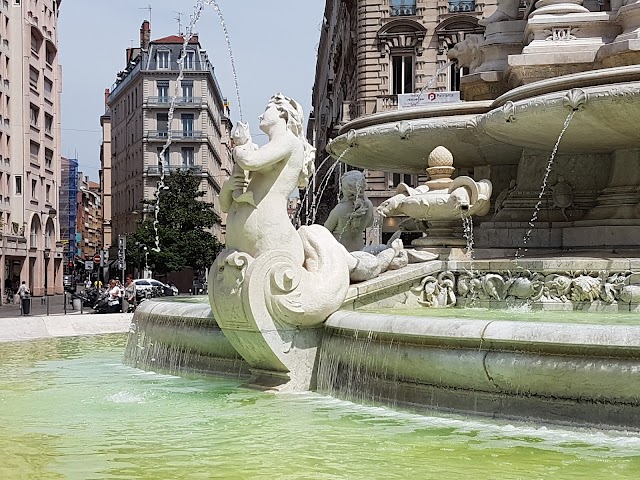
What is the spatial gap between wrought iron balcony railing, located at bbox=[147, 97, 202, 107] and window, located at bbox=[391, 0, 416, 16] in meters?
42.2

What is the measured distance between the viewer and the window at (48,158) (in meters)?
58.8

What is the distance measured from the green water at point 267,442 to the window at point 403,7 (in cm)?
3846

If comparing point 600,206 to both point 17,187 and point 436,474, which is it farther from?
point 17,187

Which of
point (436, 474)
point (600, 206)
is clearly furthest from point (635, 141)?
point (436, 474)

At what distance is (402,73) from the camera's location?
4400cm

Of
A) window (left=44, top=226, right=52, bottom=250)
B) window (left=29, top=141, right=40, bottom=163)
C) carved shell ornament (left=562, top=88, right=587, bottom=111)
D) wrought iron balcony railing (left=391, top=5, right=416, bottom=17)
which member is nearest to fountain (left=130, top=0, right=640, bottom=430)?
carved shell ornament (left=562, top=88, right=587, bottom=111)

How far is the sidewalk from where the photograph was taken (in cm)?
1513

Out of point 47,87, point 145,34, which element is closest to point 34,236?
point 47,87

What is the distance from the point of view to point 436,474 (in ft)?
16.2

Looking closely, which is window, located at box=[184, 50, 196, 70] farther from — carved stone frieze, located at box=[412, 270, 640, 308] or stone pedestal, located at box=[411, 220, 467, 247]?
carved stone frieze, located at box=[412, 270, 640, 308]

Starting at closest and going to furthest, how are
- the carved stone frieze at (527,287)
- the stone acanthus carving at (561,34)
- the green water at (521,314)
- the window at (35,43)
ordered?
the green water at (521,314) < the carved stone frieze at (527,287) < the stone acanthus carving at (561,34) < the window at (35,43)

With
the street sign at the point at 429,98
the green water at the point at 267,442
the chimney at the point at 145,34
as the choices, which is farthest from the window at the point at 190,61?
the green water at the point at 267,442

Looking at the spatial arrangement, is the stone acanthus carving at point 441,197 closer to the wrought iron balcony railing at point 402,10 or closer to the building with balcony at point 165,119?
the wrought iron balcony railing at point 402,10

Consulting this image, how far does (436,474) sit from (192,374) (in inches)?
178
